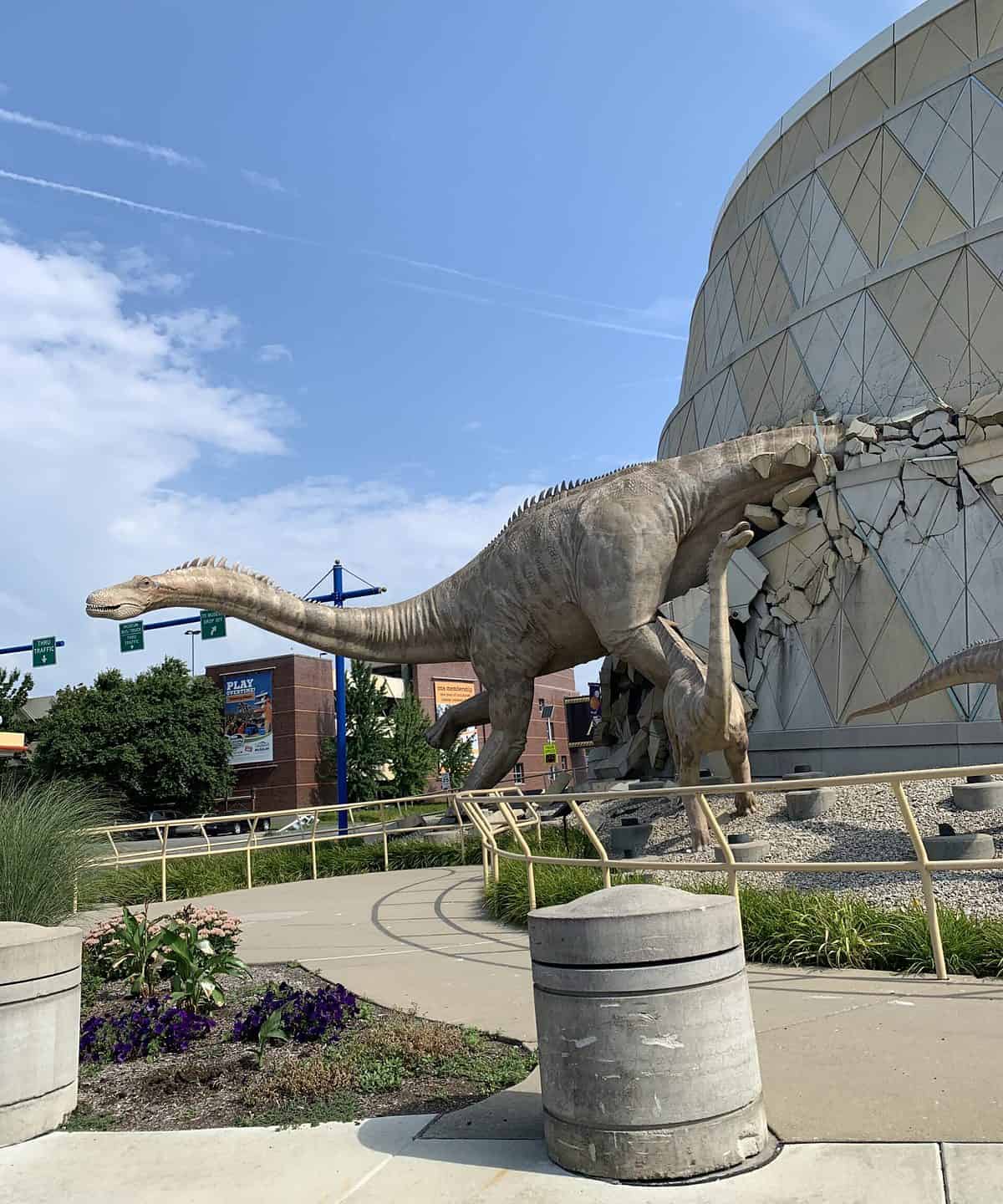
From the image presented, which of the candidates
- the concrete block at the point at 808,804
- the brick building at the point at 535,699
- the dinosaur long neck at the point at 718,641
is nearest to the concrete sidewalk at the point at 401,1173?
the dinosaur long neck at the point at 718,641

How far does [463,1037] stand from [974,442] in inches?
500

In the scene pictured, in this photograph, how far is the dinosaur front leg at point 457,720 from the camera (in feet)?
54.4

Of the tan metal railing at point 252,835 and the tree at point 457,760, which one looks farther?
the tree at point 457,760

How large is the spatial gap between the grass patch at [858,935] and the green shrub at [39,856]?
5.35 metres

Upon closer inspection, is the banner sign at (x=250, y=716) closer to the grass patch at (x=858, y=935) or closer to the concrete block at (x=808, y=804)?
the concrete block at (x=808, y=804)

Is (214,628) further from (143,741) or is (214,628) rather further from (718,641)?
(718,641)

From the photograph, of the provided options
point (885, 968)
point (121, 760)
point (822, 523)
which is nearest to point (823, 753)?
point (822, 523)

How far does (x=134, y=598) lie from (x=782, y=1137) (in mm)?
11857

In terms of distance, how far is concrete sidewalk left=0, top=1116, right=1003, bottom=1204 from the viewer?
3273 millimetres

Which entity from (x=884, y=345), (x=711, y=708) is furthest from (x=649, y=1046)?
(x=884, y=345)

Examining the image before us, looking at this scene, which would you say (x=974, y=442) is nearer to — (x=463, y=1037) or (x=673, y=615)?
(x=673, y=615)

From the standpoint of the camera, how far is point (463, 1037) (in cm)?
534

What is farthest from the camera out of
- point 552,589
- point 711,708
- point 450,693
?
point 450,693

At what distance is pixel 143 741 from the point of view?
4478cm
